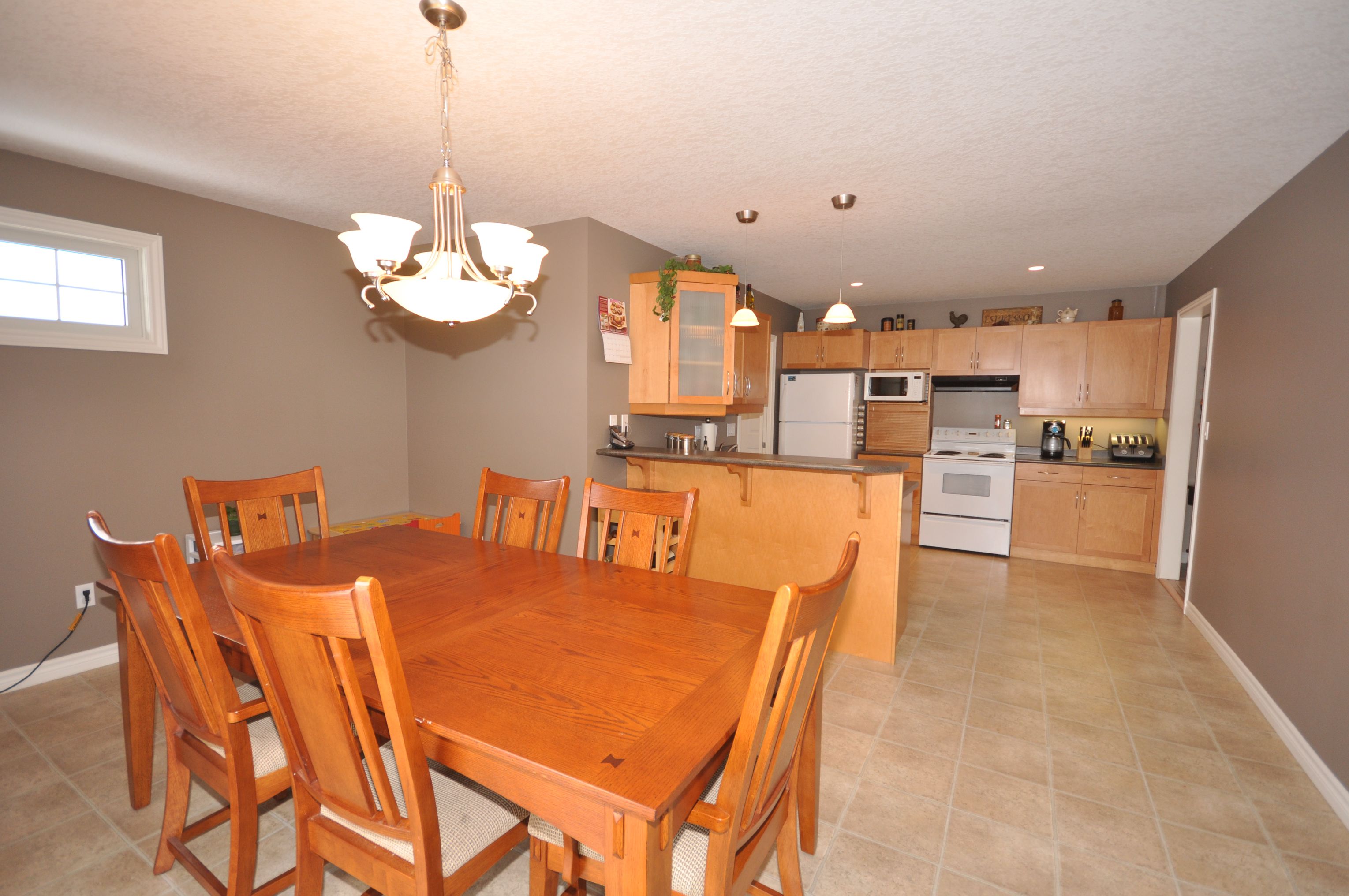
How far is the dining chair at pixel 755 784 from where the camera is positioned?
3.15ft

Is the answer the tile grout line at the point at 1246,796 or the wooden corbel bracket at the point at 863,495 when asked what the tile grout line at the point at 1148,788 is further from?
the wooden corbel bracket at the point at 863,495

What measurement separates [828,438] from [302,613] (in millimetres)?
5142

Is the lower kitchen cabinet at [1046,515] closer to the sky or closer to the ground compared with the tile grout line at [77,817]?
closer to the sky

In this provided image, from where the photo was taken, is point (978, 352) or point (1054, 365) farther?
point (978, 352)

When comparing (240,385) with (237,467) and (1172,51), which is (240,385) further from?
(1172,51)

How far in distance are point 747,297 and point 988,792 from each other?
2.89 meters

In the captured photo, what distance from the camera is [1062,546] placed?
4910 mm

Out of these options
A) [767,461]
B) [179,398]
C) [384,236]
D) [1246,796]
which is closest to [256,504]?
[179,398]

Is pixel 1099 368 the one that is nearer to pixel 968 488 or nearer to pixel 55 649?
pixel 968 488

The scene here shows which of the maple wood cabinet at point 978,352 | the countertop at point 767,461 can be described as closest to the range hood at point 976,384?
the maple wood cabinet at point 978,352

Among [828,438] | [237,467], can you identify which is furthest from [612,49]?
[828,438]

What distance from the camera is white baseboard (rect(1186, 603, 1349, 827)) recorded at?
1947mm

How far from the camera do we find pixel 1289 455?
99.3 inches

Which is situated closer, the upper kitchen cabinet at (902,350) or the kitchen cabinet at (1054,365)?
the kitchen cabinet at (1054,365)
